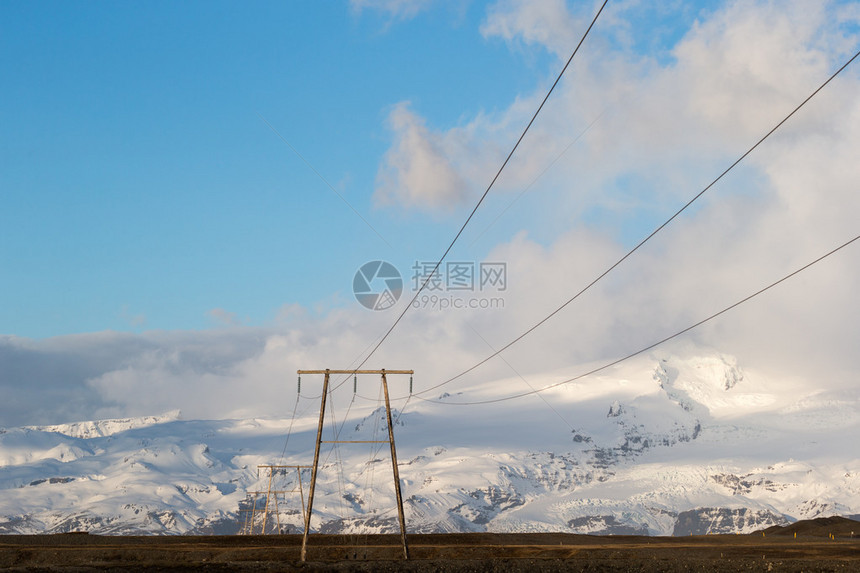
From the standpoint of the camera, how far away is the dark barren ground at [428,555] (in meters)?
45.8

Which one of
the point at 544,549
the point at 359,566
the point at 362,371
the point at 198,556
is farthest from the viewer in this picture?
the point at 544,549

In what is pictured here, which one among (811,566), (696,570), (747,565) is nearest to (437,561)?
(696,570)

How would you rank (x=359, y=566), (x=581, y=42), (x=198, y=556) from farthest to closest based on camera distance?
(x=198, y=556)
(x=359, y=566)
(x=581, y=42)

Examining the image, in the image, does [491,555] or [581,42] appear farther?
[491,555]

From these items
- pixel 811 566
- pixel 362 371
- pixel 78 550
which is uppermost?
pixel 362 371

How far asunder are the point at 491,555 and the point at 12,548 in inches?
1492

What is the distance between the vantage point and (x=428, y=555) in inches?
2635

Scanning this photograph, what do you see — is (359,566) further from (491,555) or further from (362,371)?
(491,555)

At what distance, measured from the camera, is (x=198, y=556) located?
2499 inches

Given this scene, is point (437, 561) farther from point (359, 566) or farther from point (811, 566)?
point (811, 566)

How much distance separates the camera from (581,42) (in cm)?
2592

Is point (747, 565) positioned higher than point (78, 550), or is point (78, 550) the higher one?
point (78, 550)

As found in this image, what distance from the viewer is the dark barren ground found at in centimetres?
4575

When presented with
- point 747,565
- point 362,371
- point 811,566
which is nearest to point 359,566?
point 362,371
